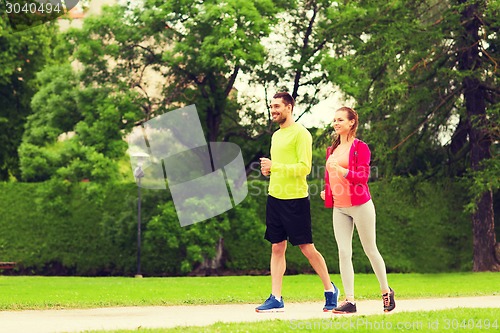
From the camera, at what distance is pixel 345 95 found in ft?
90.8

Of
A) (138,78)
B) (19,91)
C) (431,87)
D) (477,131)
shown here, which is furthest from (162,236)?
(19,91)

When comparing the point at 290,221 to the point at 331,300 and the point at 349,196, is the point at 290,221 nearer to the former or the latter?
the point at 349,196

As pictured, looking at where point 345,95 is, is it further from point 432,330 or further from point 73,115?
point 432,330

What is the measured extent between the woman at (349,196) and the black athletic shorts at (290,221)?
289mm

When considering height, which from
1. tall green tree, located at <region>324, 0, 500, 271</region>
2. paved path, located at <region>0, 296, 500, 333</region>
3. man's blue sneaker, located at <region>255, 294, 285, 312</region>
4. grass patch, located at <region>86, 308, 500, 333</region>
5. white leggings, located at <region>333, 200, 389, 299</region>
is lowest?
grass patch, located at <region>86, 308, 500, 333</region>

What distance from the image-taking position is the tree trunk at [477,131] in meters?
24.3

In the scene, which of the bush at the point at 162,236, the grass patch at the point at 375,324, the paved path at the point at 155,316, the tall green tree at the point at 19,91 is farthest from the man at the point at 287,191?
the tall green tree at the point at 19,91

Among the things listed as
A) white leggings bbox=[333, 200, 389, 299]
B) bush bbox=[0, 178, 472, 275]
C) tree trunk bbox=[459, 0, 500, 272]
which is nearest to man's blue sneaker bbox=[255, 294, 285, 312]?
white leggings bbox=[333, 200, 389, 299]

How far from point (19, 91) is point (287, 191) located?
83.1 ft

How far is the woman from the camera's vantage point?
31.3ft

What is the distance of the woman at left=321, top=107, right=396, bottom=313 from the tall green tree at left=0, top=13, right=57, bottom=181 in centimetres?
2407

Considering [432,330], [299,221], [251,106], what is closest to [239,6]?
[251,106]

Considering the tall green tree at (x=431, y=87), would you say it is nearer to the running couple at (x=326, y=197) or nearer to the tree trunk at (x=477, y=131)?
the tree trunk at (x=477, y=131)

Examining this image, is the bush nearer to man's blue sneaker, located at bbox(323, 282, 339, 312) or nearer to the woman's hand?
man's blue sneaker, located at bbox(323, 282, 339, 312)
